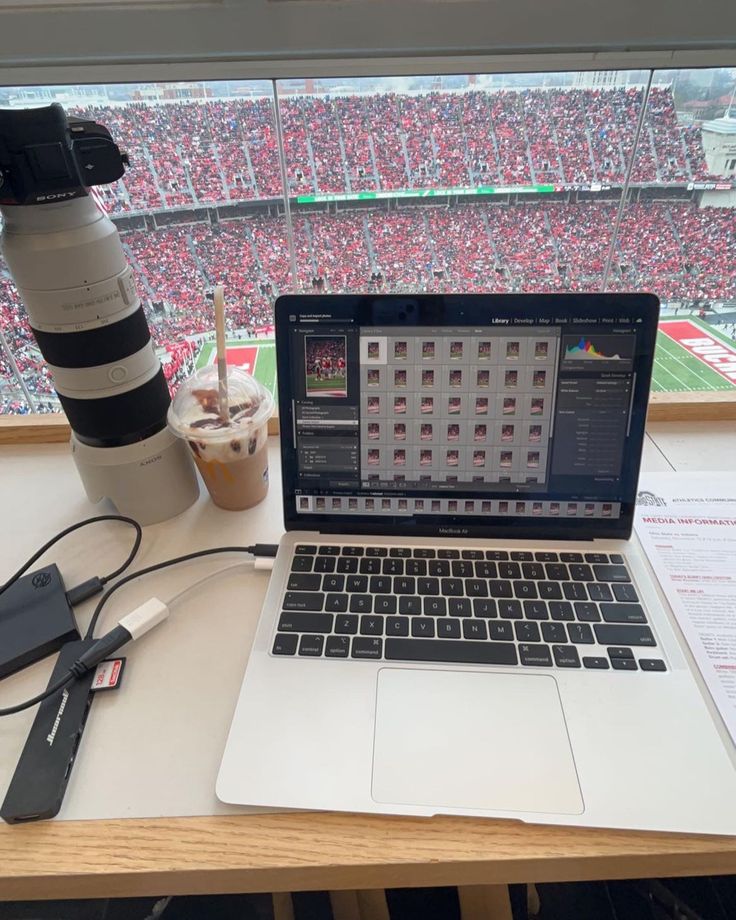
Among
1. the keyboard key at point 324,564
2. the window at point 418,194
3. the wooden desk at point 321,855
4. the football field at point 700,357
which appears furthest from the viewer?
the football field at point 700,357

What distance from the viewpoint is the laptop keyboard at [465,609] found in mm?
564

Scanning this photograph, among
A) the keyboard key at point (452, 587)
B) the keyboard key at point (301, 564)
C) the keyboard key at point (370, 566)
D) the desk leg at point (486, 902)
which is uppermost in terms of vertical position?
the keyboard key at point (301, 564)

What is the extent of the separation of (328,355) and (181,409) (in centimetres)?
23

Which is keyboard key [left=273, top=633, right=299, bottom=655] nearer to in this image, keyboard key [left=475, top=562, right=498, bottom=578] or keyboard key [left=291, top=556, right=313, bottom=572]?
keyboard key [left=291, top=556, right=313, bottom=572]

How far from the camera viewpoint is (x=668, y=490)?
0.78 meters

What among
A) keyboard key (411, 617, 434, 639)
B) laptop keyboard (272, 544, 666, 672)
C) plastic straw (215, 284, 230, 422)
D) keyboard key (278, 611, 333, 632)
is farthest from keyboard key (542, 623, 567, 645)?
plastic straw (215, 284, 230, 422)

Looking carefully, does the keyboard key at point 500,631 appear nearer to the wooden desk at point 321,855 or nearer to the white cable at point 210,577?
the wooden desk at point 321,855

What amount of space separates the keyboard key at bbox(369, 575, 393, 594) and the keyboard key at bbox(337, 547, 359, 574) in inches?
1.0

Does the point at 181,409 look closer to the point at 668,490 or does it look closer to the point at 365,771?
the point at 365,771

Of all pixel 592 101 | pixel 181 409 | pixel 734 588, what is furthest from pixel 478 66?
pixel 734 588

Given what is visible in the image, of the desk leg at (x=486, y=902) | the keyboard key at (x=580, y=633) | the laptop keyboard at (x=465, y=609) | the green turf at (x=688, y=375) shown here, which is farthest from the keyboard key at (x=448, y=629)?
the green turf at (x=688, y=375)

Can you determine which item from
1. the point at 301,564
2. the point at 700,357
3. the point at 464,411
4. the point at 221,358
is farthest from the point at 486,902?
the point at 700,357

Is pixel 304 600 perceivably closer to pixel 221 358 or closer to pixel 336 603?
pixel 336 603

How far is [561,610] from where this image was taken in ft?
1.96
